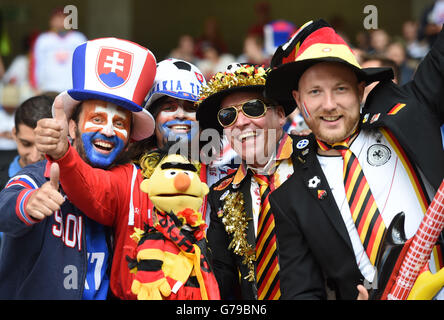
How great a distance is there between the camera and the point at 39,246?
11.0ft

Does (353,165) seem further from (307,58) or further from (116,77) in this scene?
(116,77)

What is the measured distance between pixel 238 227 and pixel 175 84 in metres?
1.04

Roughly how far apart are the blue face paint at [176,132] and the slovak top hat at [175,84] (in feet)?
0.48

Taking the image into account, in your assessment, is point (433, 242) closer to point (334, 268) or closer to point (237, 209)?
point (334, 268)

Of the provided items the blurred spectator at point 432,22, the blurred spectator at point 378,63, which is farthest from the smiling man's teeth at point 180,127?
the blurred spectator at point 432,22

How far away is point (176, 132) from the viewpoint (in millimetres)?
3895

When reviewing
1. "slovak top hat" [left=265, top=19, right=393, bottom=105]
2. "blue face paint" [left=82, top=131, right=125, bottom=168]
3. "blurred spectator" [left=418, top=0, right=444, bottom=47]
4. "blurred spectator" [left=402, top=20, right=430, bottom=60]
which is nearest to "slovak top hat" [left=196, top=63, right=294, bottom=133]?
"slovak top hat" [left=265, top=19, right=393, bottom=105]

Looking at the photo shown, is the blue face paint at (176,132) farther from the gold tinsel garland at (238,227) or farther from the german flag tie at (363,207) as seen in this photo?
the german flag tie at (363,207)

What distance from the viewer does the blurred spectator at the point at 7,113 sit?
761 centimetres

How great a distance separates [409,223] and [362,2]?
12.0 meters

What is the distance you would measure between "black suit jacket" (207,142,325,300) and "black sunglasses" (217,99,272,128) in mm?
311

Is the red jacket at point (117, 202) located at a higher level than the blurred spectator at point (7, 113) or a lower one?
lower

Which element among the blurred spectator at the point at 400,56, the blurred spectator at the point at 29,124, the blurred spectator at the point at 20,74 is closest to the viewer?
the blurred spectator at the point at 29,124

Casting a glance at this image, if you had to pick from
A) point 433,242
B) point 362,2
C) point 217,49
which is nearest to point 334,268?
point 433,242
